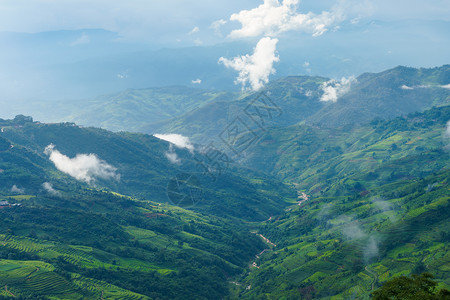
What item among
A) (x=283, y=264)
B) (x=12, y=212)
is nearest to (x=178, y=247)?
(x=283, y=264)

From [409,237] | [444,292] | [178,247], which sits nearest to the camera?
[444,292]

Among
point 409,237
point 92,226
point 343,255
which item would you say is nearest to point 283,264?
point 343,255

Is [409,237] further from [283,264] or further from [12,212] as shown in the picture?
[12,212]

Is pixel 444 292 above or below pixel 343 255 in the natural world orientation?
above

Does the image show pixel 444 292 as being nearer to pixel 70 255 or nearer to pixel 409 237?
pixel 409 237

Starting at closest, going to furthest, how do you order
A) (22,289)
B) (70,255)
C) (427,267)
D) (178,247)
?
1. (22,289)
2. (427,267)
3. (70,255)
4. (178,247)

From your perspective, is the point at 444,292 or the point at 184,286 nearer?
the point at 444,292

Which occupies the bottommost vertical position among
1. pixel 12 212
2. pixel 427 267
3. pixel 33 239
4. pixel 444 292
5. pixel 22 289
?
pixel 427 267
